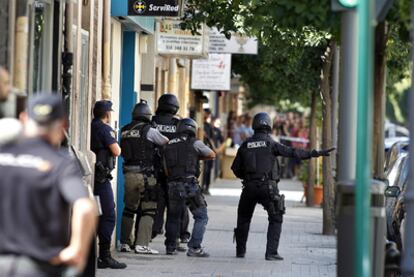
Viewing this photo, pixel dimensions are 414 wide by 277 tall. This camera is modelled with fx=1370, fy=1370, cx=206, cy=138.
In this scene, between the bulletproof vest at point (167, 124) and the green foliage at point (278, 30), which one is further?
the bulletproof vest at point (167, 124)

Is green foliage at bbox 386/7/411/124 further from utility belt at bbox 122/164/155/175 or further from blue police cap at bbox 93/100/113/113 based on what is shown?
utility belt at bbox 122/164/155/175

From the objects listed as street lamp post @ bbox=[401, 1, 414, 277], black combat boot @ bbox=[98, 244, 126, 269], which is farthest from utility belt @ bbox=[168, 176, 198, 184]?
street lamp post @ bbox=[401, 1, 414, 277]

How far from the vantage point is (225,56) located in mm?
32969

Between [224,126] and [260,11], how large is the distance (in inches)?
1469

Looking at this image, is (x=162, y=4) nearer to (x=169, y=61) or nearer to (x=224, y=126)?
(x=169, y=61)

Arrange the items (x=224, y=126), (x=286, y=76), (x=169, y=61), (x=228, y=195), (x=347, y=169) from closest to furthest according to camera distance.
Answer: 1. (x=347, y=169)
2. (x=169, y=61)
3. (x=286, y=76)
4. (x=228, y=195)
5. (x=224, y=126)

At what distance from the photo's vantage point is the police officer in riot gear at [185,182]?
17703mm

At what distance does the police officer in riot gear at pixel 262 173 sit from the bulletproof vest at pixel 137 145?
116cm

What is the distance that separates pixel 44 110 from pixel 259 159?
10201 mm

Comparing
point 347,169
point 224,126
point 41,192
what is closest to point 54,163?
point 41,192

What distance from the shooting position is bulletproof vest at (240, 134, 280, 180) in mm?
17281

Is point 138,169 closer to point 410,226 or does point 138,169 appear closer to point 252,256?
point 252,256

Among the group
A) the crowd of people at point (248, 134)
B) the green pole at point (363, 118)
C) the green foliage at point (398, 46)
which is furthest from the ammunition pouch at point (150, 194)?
the crowd of people at point (248, 134)

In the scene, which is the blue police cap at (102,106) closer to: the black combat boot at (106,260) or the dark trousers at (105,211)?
the dark trousers at (105,211)
